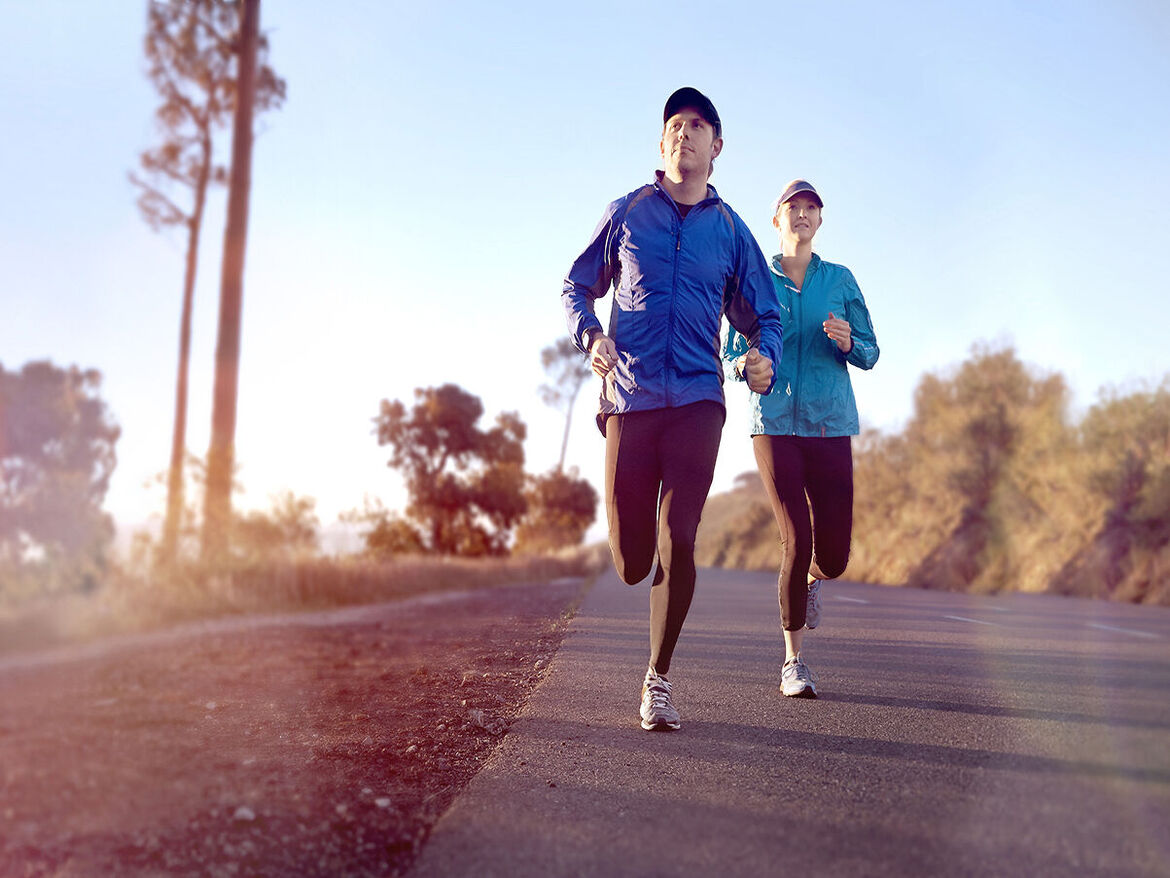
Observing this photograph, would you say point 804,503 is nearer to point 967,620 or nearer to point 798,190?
point 798,190

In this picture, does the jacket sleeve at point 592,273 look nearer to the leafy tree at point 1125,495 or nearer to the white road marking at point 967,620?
the white road marking at point 967,620

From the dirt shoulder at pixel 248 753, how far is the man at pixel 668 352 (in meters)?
0.89

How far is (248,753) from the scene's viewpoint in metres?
3.59

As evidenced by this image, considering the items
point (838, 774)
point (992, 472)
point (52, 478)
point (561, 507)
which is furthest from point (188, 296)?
point (561, 507)

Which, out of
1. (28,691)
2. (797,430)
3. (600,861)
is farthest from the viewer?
(28,691)

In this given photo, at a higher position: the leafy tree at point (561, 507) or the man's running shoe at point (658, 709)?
the leafy tree at point (561, 507)

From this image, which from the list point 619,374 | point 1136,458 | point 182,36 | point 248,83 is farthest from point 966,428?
point 619,374

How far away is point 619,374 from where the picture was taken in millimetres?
4176

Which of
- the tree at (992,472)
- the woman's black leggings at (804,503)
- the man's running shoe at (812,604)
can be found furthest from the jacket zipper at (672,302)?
the tree at (992,472)

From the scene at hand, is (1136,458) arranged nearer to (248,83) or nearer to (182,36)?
(248,83)

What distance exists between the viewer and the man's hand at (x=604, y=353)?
4066 millimetres

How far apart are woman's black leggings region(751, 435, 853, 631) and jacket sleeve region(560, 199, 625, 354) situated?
1.14 m

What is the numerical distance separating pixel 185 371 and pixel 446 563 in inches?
271

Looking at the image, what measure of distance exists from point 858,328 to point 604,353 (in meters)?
1.69
